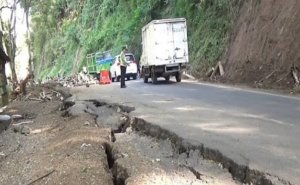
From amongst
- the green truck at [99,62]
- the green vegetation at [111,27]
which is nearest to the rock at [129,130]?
the green vegetation at [111,27]

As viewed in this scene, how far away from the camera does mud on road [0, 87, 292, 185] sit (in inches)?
225

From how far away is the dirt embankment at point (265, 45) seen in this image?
17.4 metres

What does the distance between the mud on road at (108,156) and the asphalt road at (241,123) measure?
313 mm

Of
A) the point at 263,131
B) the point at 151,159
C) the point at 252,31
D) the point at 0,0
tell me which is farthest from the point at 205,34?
the point at 151,159

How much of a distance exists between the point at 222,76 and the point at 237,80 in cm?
188

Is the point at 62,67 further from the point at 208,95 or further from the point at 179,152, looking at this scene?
the point at 179,152

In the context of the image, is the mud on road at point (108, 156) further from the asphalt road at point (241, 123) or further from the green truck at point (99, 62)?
the green truck at point (99, 62)

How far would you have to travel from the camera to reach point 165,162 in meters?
6.48

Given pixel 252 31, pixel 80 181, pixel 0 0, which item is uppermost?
pixel 0 0

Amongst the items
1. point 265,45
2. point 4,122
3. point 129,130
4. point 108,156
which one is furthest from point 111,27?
point 108,156

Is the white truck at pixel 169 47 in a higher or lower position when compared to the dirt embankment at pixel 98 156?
higher

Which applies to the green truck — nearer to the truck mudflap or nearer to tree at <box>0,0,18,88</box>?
tree at <box>0,0,18,88</box>

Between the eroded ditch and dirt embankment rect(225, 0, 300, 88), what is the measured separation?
909cm

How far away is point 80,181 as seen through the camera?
240 inches
